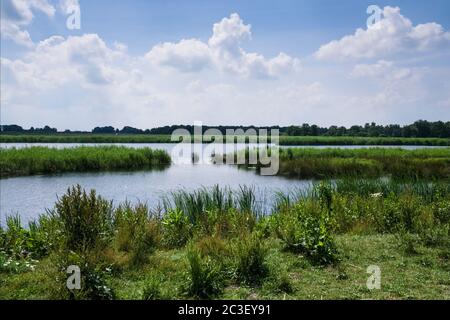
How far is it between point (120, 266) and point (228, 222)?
4.05m

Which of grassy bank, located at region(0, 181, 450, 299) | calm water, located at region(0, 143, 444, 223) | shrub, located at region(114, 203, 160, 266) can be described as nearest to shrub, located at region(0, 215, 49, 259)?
grassy bank, located at region(0, 181, 450, 299)

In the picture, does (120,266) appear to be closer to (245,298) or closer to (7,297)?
(7,297)

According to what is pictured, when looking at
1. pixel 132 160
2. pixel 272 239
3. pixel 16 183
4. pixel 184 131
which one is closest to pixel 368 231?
pixel 272 239

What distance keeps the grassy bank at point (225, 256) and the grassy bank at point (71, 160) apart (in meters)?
26.5

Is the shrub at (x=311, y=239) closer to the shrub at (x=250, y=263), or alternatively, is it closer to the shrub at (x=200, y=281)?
the shrub at (x=250, y=263)

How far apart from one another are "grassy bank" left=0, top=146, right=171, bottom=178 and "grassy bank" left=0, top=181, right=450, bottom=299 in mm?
26543

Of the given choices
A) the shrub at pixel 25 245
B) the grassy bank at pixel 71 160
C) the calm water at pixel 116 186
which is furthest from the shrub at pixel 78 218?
the grassy bank at pixel 71 160

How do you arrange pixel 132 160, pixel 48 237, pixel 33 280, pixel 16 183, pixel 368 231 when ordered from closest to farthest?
pixel 33 280
pixel 48 237
pixel 368 231
pixel 16 183
pixel 132 160

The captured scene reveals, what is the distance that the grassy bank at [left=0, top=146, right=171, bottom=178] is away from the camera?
34.7 m

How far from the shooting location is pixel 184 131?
488 feet

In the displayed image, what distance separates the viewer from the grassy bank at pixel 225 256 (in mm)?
6441

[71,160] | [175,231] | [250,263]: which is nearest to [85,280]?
[250,263]
